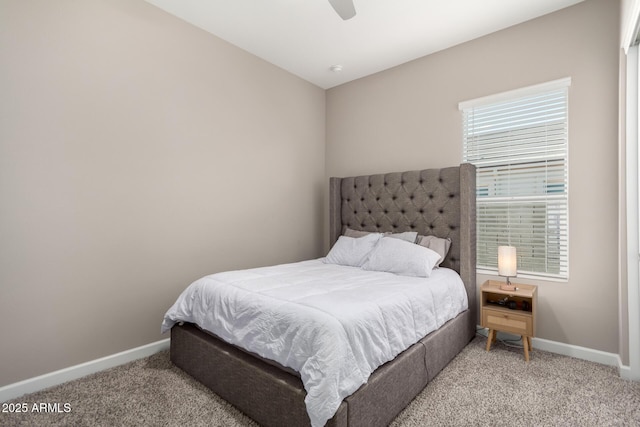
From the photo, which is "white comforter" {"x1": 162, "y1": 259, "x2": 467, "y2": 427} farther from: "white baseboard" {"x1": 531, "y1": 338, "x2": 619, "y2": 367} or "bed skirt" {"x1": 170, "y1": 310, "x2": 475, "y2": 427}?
"white baseboard" {"x1": 531, "y1": 338, "x2": 619, "y2": 367}

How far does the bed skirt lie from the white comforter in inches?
2.5

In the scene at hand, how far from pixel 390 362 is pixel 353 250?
4.77 feet

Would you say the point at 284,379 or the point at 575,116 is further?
the point at 575,116

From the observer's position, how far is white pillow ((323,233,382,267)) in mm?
3029

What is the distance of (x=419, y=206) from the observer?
10.4ft

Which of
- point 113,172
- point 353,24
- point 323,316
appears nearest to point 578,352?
point 323,316

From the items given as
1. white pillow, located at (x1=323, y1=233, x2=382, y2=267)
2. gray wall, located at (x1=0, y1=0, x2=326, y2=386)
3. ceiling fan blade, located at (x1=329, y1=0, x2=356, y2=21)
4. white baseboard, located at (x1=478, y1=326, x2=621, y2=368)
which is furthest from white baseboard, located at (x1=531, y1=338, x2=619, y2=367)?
ceiling fan blade, located at (x1=329, y1=0, x2=356, y2=21)

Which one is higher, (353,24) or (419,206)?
(353,24)

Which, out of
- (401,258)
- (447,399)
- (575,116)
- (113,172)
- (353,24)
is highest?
(353,24)

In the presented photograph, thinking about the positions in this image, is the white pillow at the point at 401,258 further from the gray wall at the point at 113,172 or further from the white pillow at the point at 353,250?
the gray wall at the point at 113,172

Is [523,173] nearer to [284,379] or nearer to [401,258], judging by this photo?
[401,258]

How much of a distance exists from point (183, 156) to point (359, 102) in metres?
2.16

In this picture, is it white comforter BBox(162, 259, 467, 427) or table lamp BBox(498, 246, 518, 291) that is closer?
white comforter BBox(162, 259, 467, 427)

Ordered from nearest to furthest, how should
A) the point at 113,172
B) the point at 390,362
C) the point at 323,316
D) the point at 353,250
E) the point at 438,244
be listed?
the point at 323,316 → the point at 390,362 → the point at 113,172 → the point at 438,244 → the point at 353,250
